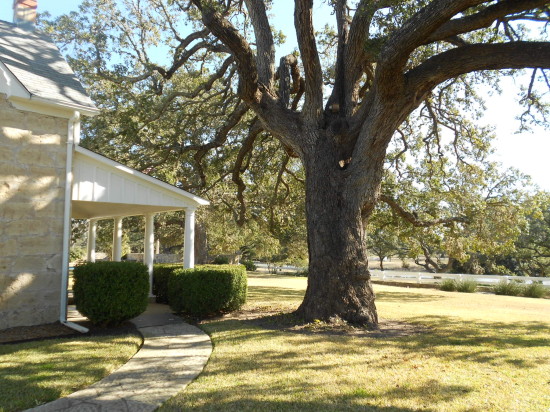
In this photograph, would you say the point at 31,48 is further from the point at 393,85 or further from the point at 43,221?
the point at 393,85

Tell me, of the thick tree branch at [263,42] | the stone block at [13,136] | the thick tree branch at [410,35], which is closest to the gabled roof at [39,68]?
the stone block at [13,136]

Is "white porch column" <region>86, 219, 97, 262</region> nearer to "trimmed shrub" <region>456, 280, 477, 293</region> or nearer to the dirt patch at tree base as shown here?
the dirt patch at tree base

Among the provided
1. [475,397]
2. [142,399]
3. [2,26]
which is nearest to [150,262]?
[2,26]

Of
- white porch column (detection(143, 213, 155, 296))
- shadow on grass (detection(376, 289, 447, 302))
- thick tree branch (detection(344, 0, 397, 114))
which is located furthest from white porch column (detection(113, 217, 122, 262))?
shadow on grass (detection(376, 289, 447, 302))

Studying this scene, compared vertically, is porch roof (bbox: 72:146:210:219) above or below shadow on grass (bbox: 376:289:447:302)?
above

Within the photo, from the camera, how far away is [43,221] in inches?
321

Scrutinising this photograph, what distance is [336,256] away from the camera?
8.17m

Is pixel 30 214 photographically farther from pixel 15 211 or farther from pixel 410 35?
pixel 410 35

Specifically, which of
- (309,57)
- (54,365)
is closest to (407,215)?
(309,57)

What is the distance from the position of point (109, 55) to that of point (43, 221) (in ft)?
32.3

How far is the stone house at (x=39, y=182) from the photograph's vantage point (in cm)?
776

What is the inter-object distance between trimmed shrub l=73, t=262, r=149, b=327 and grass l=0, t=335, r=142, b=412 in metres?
0.73

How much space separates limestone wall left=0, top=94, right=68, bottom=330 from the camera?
7.71m

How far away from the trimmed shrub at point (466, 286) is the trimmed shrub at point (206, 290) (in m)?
14.9
